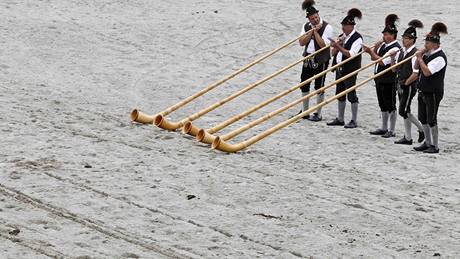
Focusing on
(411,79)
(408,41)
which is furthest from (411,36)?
(411,79)

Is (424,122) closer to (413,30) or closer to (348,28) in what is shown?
(413,30)

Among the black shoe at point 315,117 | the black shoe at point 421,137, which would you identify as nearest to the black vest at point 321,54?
the black shoe at point 315,117

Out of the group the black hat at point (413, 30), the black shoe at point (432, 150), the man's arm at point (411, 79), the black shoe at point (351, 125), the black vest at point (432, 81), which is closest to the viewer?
the black vest at point (432, 81)

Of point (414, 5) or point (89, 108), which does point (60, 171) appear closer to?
point (89, 108)

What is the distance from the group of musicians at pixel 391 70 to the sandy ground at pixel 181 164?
0.42m

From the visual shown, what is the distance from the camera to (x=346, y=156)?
12945mm

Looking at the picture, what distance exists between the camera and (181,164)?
1188 centimetres

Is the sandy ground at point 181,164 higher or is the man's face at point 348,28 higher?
the man's face at point 348,28

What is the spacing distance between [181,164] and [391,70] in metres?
3.82

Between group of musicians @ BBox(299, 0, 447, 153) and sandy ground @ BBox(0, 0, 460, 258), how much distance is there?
42 centimetres

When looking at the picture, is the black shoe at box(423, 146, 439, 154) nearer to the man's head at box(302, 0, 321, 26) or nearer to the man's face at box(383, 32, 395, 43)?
the man's face at box(383, 32, 395, 43)

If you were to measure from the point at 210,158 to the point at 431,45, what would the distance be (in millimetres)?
3361

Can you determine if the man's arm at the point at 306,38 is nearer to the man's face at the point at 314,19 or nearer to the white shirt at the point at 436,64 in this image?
the man's face at the point at 314,19

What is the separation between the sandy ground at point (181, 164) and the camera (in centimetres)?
946
